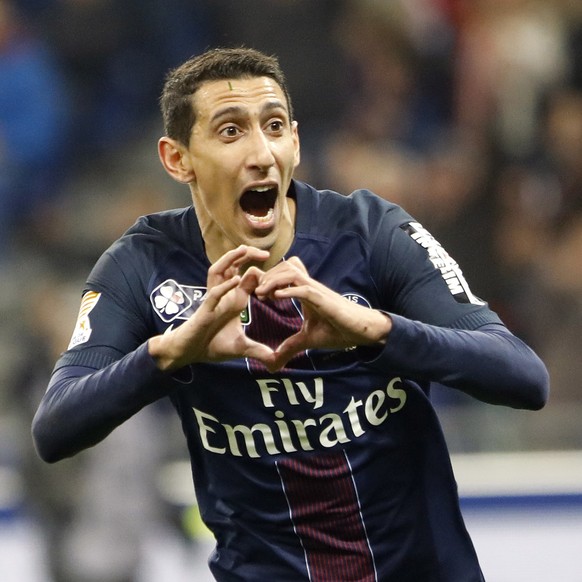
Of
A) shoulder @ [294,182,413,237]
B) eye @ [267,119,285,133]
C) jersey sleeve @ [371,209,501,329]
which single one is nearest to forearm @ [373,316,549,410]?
jersey sleeve @ [371,209,501,329]

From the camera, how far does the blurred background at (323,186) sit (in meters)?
5.94

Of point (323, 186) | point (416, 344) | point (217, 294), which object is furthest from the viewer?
point (323, 186)

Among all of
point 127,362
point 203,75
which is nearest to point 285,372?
point 127,362

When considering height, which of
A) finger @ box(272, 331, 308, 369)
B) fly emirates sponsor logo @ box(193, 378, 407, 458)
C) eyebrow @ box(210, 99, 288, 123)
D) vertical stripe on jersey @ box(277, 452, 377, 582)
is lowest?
vertical stripe on jersey @ box(277, 452, 377, 582)

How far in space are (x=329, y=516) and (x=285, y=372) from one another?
36 centimetres

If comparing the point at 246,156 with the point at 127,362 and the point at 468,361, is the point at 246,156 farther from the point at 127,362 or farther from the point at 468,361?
the point at 468,361

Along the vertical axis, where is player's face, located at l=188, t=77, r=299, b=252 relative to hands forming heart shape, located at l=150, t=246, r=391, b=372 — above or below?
above

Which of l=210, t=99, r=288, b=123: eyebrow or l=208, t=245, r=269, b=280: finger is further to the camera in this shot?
l=210, t=99, r=288, b=123: eyebrow

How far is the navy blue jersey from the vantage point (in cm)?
319

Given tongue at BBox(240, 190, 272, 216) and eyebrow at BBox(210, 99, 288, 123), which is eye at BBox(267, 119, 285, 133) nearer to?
eyebrow at BBox(210, 99, 288, 123)

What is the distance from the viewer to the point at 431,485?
3.28m

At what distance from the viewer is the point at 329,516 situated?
3.21 m

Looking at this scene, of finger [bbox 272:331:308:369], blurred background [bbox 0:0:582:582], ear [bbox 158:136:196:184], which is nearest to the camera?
finger [bbox 272:331:308:369]

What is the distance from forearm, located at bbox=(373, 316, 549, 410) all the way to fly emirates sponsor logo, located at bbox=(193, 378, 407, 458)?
0.32m
